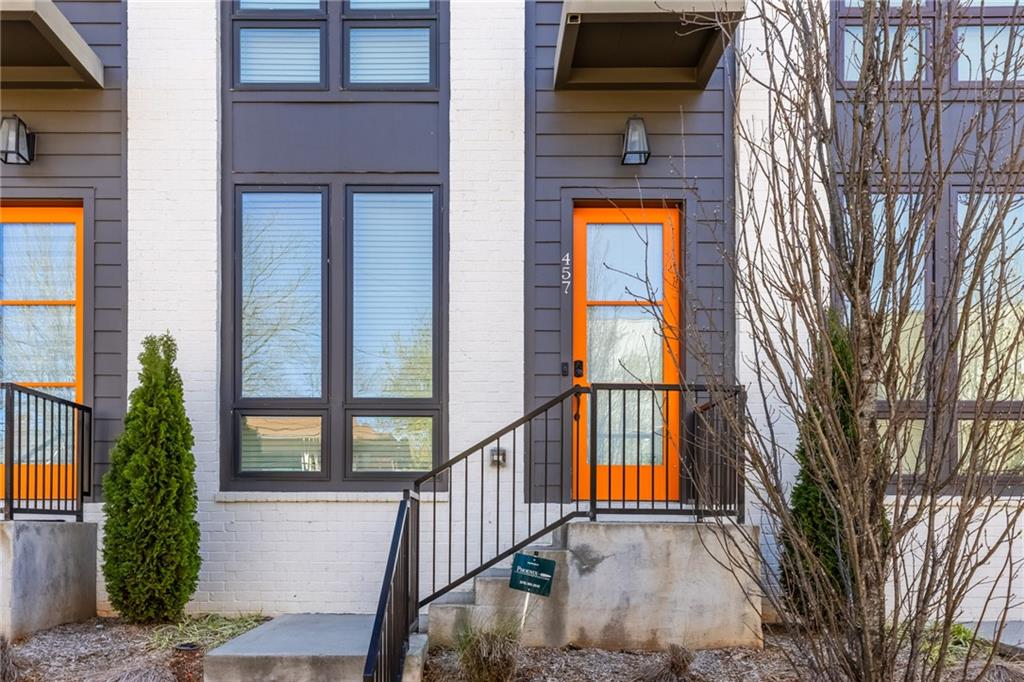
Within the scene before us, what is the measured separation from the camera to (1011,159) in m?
2.36

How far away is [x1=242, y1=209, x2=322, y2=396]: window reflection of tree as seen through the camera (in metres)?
5.45

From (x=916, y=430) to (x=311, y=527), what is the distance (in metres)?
3.84

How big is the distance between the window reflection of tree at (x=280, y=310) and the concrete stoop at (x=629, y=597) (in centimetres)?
194

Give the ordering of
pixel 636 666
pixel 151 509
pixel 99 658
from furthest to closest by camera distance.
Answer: pixel 151 509
pixel 99 658
pixel 636 666

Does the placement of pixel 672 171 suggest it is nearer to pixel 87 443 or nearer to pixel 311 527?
pixel 311 527

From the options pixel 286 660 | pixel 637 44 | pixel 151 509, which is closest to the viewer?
pixel 286 660

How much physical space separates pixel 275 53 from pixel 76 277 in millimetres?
2052

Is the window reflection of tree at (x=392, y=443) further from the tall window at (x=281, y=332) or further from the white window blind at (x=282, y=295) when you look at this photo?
the white window blind at (x=282, y=295)

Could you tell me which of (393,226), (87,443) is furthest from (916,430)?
(87,443)

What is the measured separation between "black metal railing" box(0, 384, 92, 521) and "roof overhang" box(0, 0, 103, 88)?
6.82ft

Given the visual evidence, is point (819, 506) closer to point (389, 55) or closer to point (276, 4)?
point (389, 55)

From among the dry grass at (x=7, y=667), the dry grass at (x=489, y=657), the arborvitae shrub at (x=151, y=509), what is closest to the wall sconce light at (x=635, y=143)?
the dry grass at (x=489, y=657)

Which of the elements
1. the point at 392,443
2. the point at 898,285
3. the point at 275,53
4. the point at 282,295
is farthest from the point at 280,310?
the point at 898,285

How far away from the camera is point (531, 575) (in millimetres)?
4266
